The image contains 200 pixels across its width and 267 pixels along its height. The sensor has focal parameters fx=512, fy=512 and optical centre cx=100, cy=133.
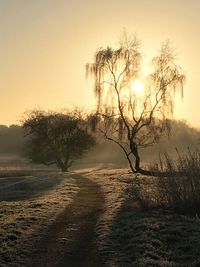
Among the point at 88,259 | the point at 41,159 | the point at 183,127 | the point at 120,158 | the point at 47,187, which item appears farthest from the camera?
the point at 183,127

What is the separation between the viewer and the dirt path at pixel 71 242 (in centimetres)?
1462

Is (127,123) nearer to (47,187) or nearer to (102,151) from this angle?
(47,187)

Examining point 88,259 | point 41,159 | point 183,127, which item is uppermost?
point 183,127

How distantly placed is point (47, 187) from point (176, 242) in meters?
21.7

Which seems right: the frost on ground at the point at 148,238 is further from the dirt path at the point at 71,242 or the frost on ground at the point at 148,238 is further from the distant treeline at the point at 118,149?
the distant treeline at the point at 118,149

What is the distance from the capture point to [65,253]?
15.4m

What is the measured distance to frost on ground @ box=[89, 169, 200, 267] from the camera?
14477mm

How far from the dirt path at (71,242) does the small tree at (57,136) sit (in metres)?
48.6

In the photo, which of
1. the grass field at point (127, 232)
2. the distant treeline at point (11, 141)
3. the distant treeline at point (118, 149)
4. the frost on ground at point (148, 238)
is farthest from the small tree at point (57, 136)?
the distant treeline at point (11, 141)

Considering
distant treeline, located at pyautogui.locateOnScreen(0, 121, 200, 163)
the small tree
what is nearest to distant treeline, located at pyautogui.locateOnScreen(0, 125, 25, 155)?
distant treeline, located at pyautogui.locateOnScreen(0, 121, 200, 163)

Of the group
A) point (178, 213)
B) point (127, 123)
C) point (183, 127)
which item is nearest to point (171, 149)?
point (183, 127)

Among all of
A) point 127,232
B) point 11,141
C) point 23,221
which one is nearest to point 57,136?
point 23,221

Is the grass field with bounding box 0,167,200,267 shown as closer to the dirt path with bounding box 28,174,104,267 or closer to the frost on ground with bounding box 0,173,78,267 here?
the frost on ground with bounding box 0,173,78,267

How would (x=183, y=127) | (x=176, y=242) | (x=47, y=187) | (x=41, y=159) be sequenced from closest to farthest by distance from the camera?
(x=176, y=242) → (x=47, y=187) → (x=41, y=159) → (x=183, y=127)
